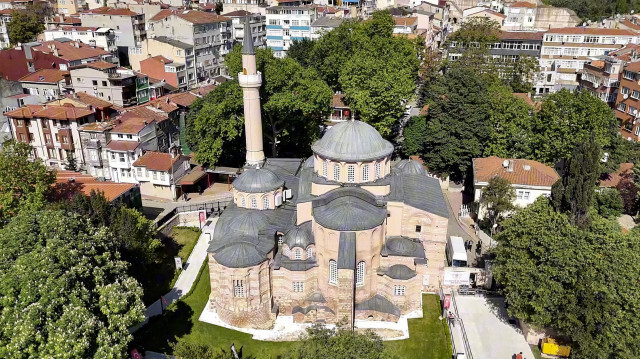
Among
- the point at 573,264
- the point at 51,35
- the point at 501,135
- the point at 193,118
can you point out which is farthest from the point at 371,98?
the point at 51,35

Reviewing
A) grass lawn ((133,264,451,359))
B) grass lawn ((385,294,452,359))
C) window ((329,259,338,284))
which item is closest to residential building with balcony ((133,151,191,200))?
grass lawn ((133,264,451,359))

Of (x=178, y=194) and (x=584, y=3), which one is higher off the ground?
(x=584, y=3)

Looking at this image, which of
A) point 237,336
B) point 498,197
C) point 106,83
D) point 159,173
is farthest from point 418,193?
point 106,83

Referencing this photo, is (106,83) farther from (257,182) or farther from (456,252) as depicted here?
(456,252)

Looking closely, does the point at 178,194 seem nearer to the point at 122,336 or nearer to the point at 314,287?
the point at 314,287

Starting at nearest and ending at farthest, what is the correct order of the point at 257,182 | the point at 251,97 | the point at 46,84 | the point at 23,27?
the point at 257,182
the point at 251,97
the point at 46,84
the point at 23,27

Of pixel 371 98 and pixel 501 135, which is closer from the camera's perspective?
pixel 501 135
